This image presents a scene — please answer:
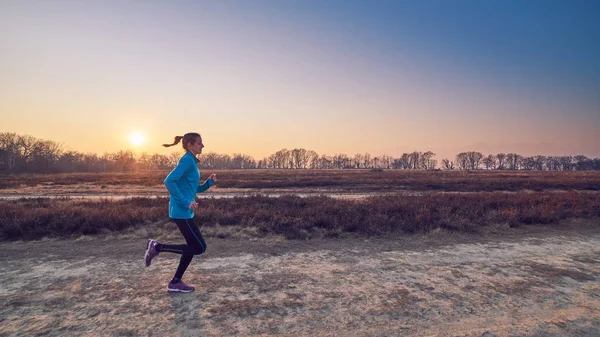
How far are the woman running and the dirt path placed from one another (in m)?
0.59

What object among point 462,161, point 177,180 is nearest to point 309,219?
point 177,180

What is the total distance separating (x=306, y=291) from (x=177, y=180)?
97.8 inches

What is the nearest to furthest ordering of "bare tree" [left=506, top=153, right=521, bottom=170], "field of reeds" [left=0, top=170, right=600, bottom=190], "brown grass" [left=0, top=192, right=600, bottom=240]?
"brown grass" [left=0, top=192, right=600, bottom=240], "field of reeds" [left=0, top=170, right=600, bottom=190], "bare tree" [left=506, top=153, right=521, bottom=170]

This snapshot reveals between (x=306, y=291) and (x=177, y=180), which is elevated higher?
(x=177, y=180)

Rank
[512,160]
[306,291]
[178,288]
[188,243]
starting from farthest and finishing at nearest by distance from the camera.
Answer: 1. [512,160]
2. [306,291]
3. [178,288]
4. [188,243]

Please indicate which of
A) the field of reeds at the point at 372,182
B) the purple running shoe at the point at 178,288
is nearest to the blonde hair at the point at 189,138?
the purple running shoe at the point at 178,288

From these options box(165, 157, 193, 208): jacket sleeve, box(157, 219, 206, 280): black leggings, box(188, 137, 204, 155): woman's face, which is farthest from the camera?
box(188, 137, 204, 155): woman's face

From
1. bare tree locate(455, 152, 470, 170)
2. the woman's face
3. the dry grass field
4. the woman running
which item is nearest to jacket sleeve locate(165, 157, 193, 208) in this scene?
the woman running

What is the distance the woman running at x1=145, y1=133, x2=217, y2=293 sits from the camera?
376 cm

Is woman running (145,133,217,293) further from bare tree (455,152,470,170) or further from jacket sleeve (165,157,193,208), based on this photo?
bare tree (455,152,470,170)

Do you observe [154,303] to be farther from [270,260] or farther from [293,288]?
[270,260]

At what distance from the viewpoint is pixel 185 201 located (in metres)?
3.79

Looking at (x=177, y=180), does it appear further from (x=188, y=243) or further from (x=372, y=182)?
(x=372, y=182)

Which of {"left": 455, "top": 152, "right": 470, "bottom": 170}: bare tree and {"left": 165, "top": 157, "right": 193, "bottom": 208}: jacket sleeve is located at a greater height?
{"left": 455, "top": 152, "right": 470, "bottom": 170}: bare tree
